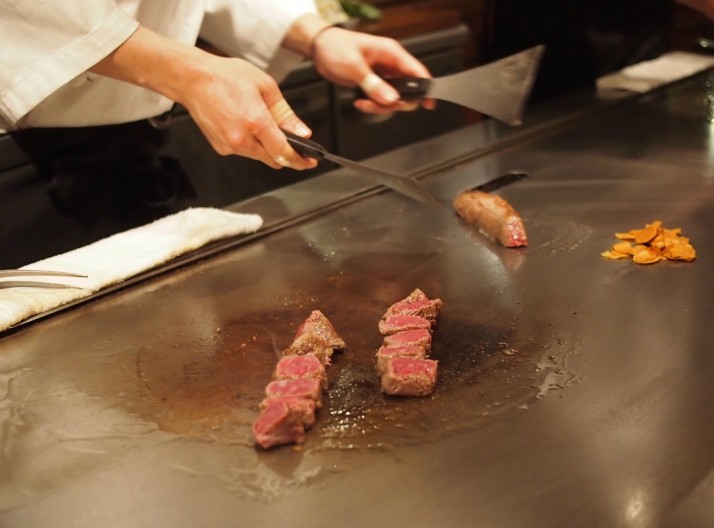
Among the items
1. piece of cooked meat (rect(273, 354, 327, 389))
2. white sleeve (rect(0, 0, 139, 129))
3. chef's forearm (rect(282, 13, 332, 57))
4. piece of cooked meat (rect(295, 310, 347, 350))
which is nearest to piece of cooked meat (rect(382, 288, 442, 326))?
piece of cooked meat (rect(295, 310, 347, 350))

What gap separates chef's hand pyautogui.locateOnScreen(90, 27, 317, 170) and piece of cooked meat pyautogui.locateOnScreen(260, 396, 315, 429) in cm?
69

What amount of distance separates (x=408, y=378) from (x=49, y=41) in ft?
3.96

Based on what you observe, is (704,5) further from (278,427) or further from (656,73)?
(278,427)

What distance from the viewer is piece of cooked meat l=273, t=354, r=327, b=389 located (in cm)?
134

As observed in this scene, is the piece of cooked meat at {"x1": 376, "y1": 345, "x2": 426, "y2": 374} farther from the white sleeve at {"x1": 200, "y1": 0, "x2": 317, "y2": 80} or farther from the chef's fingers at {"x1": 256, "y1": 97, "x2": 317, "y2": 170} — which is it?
the white sleeve at {"x1": 200, "y1": 0, "x2": 317, "y2": 80}

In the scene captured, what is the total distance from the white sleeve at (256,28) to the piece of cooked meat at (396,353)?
4.33 feet

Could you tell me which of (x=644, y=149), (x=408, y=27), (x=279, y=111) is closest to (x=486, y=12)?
(x=408, y=27)

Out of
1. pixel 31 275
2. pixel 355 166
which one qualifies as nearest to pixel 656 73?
pixel 355 166

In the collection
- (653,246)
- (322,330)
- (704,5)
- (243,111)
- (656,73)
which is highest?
(243,111)

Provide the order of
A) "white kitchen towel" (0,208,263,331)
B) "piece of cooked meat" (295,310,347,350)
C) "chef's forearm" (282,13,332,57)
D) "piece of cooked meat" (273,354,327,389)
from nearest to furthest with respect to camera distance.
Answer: "piece of cooked meat" (273,354,327,389), "piece of cooked meat" (295,310,347,350), "white kitchen towel" (0,208,263,331), "chef's forearm" (282,13,332,57)

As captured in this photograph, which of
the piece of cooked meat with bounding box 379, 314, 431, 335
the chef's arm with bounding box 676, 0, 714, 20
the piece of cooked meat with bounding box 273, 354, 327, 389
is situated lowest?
the piece of cooked meat with bounding box 379, 314, 431, 335

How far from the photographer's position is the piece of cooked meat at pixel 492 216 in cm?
188

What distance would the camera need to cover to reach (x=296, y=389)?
128 centimetres

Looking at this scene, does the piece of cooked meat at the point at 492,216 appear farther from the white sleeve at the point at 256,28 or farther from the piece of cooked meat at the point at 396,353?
the white sleeve at the point at 256,28
